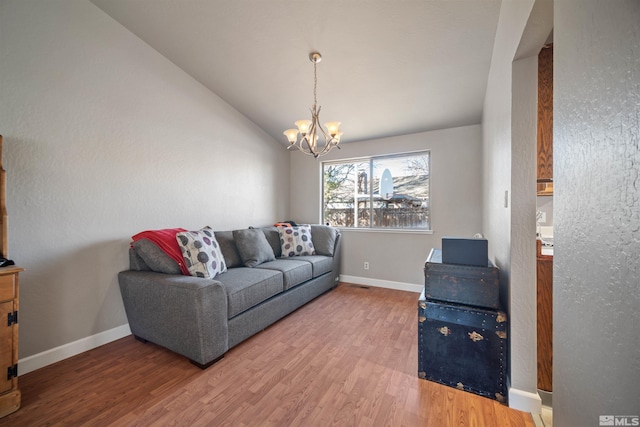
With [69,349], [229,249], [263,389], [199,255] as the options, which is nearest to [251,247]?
[229,249]

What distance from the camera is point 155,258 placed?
7.07 ft

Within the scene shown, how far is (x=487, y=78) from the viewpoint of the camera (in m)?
2.39

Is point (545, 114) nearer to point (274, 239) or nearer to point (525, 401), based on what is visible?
point (525, 401)

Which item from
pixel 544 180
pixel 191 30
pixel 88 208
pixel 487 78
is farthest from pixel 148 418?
pixel 487 78

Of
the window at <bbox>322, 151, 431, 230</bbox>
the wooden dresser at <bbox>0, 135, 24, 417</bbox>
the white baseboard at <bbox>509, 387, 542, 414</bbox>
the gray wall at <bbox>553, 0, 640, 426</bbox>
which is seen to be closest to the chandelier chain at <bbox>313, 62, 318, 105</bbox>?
the window at <bbox>322, 151, 431, 230</bbox>

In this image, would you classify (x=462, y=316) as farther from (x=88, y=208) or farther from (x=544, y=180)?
(x=88, y=208)

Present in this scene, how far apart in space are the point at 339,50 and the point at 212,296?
2.40m

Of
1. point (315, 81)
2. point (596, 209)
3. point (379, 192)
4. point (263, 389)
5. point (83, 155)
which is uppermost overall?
point (315, 81)

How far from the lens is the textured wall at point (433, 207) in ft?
10.3

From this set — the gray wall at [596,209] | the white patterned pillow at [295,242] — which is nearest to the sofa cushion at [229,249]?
the white patterned pillow at [295,242]

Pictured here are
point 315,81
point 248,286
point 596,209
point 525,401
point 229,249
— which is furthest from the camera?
point 229,249

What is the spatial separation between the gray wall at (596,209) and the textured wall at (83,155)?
299 cm

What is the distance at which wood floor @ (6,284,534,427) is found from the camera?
1373mm

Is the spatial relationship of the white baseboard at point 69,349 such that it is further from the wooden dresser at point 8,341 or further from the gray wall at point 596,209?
the gray wall at point 596,209
